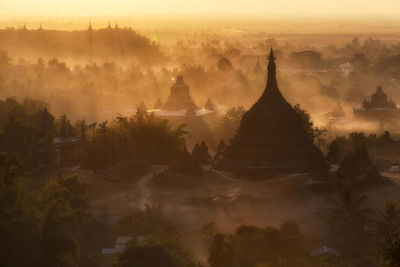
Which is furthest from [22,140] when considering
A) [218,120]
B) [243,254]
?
[218,120]

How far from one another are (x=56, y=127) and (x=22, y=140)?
1888 cm

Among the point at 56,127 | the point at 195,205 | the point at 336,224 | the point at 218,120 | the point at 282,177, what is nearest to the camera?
the point at 336,224

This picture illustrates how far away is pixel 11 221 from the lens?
70438 millimetres

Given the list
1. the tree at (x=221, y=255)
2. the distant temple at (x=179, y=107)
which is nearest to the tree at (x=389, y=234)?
the tree at (x=221, y=255)

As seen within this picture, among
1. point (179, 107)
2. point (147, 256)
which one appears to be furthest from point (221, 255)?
point (179, 107)

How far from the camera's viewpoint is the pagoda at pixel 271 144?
101875mm

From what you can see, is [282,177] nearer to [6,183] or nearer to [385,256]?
[6,183]

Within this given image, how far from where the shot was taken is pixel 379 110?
6831 inches

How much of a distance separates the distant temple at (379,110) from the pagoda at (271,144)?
67.5m

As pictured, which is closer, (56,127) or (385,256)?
(385,256)

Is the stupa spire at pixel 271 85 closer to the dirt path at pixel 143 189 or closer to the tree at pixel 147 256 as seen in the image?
the dirt path at pixel 143 189

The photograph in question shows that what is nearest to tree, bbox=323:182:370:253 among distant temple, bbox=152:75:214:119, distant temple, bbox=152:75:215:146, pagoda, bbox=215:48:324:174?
pagoda, bbox=215:48:324:174

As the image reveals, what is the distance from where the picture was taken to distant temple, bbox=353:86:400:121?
172500 millimetres

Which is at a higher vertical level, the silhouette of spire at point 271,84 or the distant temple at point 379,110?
the silhouette of spire at point 271,84
